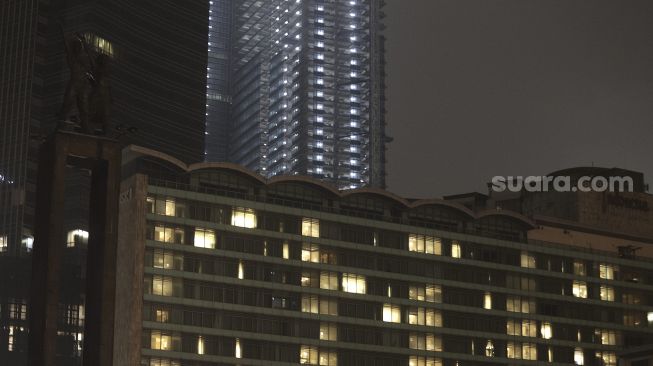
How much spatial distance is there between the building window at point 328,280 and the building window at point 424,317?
1398 cm

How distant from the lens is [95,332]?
5772 centimetres

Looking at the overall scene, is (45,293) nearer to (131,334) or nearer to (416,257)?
(131,334)

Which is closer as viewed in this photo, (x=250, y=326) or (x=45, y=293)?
(x=45, y=293)

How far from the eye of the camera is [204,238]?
555 feet

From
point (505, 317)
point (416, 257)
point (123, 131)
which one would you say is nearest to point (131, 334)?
point (416, 257)

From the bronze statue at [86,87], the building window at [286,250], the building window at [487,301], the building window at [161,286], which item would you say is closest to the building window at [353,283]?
the building window at [286,250]

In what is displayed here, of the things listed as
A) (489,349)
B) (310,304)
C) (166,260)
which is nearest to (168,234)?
(166,260)

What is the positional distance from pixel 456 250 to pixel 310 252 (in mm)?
27180

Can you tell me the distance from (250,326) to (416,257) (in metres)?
31.6

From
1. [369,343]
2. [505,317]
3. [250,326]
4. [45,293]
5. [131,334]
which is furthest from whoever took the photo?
[505,317]

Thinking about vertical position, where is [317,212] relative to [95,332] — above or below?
above

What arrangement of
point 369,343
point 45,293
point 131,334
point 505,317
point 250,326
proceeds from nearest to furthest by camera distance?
1. point 45,293
2. point 131,334
3. point 250,326
4. point 369,343
5. point 505,317

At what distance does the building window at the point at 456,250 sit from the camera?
639 ft

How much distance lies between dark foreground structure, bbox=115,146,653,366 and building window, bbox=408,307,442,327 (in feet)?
0.61
